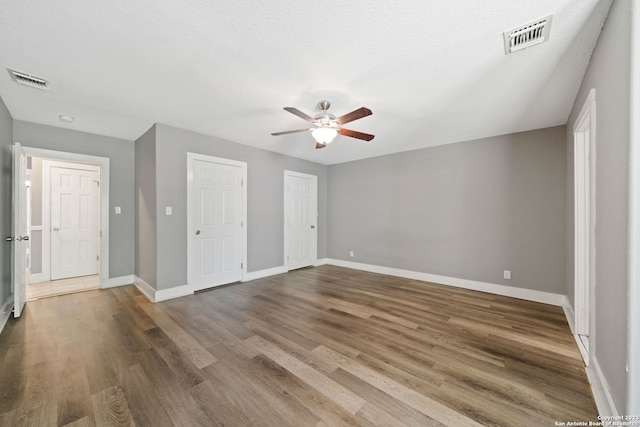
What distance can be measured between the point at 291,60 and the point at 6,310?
4322 millimetres

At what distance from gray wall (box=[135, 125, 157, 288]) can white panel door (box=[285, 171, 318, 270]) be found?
239cm

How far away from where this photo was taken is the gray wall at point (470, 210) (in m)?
3.45

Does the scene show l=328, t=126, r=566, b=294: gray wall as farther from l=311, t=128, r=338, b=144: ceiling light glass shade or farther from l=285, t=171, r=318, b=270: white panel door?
l=311, t=128, r=338, b=144: ceiling light glass shade

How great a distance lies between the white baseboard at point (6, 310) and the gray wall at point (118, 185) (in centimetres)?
110

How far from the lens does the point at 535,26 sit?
1598 millimetres

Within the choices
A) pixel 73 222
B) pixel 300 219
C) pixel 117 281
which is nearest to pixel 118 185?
pixel 73 222

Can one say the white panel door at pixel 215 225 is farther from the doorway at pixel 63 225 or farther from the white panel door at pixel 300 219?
the doorway at pixel 63 225

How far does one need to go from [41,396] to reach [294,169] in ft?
14.9

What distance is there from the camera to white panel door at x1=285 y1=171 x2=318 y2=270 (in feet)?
17.4

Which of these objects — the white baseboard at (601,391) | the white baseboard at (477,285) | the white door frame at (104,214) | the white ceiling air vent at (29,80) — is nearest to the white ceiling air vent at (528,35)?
the white baseboard at (601,391)

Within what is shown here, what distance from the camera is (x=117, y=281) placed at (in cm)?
414

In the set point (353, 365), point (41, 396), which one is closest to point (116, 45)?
point (41, 396)

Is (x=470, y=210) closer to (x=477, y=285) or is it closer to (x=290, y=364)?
(x=477, y=285)

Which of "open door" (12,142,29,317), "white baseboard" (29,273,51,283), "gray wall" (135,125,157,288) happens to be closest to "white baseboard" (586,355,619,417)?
"gray wall" (135,125,157,288)
